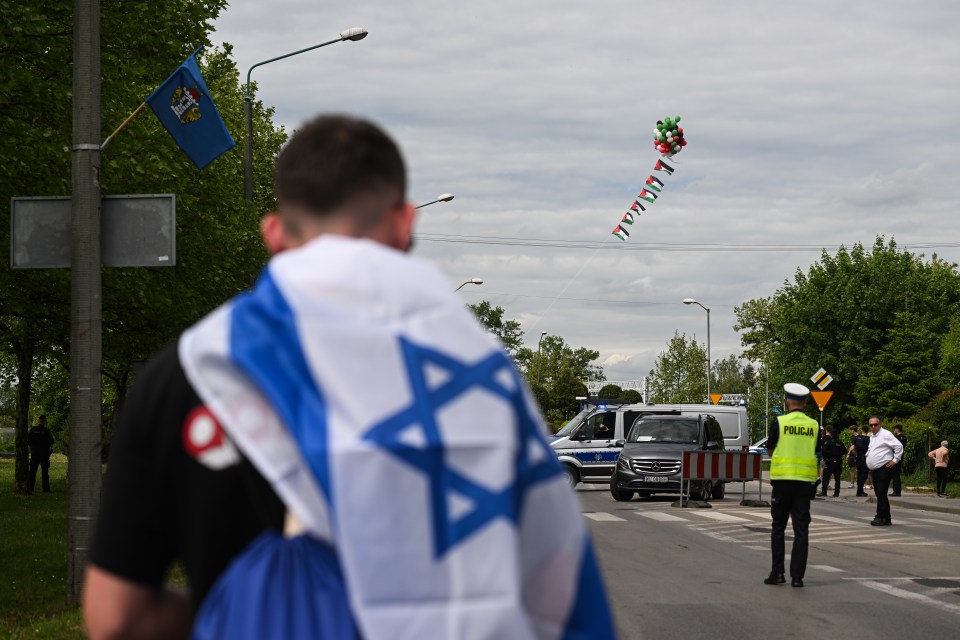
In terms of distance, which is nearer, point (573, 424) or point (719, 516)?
point (719, 516)

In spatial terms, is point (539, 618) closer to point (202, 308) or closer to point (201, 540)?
point (201, 540)

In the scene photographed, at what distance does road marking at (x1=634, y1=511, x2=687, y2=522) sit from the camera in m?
23.2

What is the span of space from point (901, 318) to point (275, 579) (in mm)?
58340

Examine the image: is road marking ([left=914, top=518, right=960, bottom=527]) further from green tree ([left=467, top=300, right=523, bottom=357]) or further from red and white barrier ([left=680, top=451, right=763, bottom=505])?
green tree ([left=467, top=300, right=523, bottom=357])

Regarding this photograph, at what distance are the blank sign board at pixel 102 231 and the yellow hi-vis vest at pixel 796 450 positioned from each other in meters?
6.14

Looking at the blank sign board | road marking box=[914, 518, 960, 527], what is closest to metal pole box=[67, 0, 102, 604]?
the blank sign board

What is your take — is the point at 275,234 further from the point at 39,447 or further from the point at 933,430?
the point at 933,430

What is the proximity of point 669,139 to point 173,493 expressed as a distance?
24.2m

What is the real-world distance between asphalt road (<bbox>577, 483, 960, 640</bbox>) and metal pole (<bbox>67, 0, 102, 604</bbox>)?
4.46m

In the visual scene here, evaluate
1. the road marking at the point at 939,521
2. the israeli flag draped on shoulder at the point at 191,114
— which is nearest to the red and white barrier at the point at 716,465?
the road marking at the point at 939,521

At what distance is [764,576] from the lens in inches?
Answer: 561

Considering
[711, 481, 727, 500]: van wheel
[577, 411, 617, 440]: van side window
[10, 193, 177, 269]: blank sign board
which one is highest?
[10, 193, 177, 269]: blank sign board

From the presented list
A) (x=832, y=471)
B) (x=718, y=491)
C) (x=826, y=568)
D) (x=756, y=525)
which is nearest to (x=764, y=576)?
(x=826, y=568)

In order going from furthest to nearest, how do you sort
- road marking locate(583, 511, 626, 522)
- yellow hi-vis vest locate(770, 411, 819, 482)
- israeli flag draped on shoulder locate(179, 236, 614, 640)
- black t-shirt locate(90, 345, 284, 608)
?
road marking locate(583, 511, 626, 522) → yellow hi-vis vest locate(770, 411, 819, 482) → black t-shirt locate(90, 345, 284, 608) → israeli flag draped on shoulder locate(179, 236, 614, 640)
